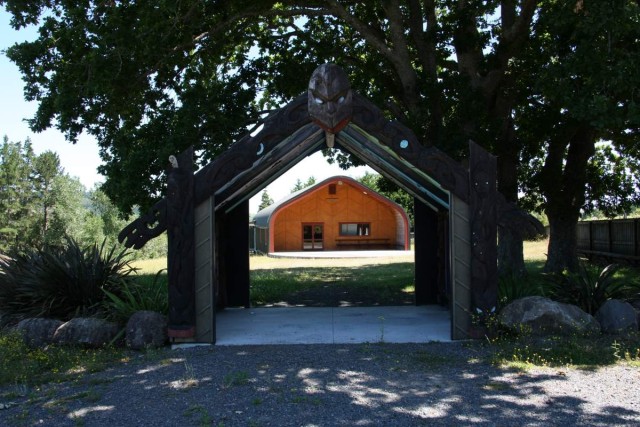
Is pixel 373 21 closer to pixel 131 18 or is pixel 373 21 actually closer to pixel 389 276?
pixel 131 18

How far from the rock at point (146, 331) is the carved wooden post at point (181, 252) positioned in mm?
208

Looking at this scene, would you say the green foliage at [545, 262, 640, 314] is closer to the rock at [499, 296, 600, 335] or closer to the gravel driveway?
the rock at [499, 296, 600, 335]

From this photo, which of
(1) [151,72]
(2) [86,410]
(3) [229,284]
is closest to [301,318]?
(3) [229,284]

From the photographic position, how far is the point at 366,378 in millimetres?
6445

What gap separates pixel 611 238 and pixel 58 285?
21481 mm

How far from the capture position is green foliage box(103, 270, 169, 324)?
8641 mm

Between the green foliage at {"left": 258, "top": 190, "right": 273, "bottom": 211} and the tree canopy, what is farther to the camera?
the green foliage at {"left": 258, "top": 190, "right": 273, "bottom": 211}

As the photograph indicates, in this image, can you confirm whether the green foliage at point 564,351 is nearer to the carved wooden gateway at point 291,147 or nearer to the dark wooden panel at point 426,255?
the carved wooden gateway at point 291,147

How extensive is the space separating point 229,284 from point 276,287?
4.21 meters

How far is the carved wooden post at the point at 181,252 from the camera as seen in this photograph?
8.12 m

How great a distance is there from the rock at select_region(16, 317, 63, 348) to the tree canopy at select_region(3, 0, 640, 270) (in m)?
6.52

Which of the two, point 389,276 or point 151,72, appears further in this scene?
point 389,276

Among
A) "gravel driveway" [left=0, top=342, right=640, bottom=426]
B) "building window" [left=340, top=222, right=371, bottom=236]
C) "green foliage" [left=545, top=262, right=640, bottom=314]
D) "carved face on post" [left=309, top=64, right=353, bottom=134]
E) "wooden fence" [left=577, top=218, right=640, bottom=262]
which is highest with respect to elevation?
"carved face on post" [left=309, top=64, right=353, bottom=134]

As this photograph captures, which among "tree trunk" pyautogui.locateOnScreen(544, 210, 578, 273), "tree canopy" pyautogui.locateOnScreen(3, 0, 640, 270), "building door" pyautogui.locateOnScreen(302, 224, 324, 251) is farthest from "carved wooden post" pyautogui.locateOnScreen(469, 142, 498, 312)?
"building door" pyautogui.locateOnScreen(302, 224, 324, 251)
